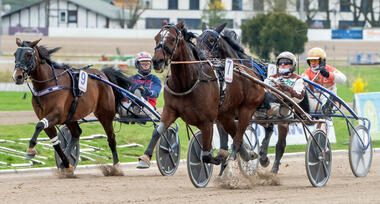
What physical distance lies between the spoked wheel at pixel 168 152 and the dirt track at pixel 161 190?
5.5 inches

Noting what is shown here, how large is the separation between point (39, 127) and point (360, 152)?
A: 4.03 m

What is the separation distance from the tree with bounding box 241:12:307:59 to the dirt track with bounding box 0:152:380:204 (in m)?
20.8

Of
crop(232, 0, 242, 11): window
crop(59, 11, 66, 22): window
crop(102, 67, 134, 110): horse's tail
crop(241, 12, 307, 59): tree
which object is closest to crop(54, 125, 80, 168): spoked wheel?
crop(102, 67, 134, 110): horse's tail

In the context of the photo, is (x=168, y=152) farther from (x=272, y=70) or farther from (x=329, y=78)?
(x=329, y=78)

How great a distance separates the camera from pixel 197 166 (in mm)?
8406

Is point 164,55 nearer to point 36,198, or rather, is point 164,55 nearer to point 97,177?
point 36,198

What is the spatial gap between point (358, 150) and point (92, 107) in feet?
11.0

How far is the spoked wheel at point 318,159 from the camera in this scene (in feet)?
28.3

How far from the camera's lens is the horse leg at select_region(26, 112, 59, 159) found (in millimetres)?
8625

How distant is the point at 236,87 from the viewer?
847 centimetres

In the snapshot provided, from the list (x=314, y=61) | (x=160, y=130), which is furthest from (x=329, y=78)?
(x=160, y=130)

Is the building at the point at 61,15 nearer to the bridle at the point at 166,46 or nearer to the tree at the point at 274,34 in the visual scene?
the tree at the point at 274,34

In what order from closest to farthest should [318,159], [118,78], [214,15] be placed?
[318,159]
[118,78]
[214,15]

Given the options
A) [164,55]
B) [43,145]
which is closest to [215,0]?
[43,145]
